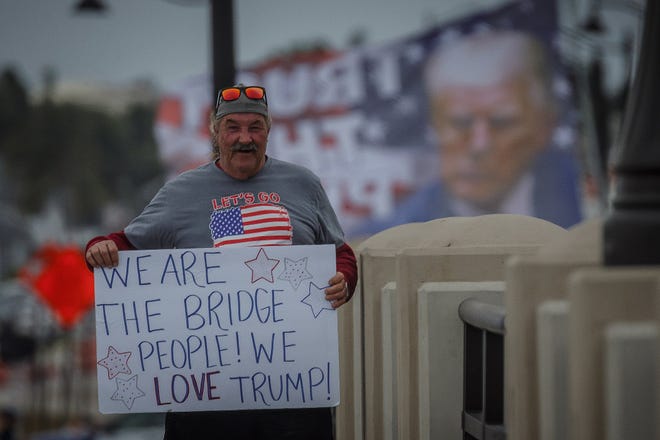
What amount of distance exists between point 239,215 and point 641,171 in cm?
213

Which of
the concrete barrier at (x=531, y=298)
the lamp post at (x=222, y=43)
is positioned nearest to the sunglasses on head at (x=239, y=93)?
the concrete barrier at (x=531, y=298)

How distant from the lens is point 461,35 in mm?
17500

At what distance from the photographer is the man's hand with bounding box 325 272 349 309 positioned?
5797mm

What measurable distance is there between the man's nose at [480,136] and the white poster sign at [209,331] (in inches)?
475

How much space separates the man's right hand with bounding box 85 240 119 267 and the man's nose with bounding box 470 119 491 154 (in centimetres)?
1226

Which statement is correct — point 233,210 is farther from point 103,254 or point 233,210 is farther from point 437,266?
point 437,266

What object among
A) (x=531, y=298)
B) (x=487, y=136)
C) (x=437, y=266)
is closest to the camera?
(x=531, y=298)

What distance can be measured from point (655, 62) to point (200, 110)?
14.7 metres

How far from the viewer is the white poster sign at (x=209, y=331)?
19.1ft

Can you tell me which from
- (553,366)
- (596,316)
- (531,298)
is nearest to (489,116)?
(531,298)

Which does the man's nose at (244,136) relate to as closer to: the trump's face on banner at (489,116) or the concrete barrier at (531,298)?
the concrete barrier at (531,298)

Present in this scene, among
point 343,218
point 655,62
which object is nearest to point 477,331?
point 655,62

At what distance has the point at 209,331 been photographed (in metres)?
5.86

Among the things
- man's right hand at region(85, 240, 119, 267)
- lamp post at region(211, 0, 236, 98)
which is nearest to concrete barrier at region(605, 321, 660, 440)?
man's right hand at region(85, 240, 119, 267)
